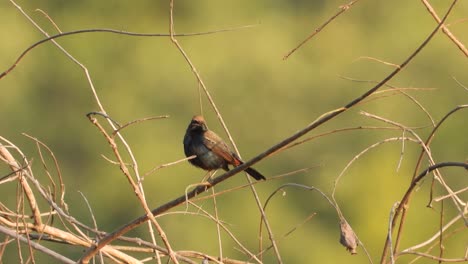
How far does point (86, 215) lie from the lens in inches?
914

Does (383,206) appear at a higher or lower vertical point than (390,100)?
lower

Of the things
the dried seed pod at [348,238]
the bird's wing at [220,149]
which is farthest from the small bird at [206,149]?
the dried seed pod at [348,238]

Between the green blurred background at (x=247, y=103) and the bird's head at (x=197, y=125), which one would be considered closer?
the bird's head at (x=197, y=125)

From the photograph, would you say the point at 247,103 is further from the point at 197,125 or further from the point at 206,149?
the point at 206,149

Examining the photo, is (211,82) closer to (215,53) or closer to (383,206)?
(215,53)

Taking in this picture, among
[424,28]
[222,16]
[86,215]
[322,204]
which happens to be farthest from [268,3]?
[86,215]

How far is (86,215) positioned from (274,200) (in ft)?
12.7

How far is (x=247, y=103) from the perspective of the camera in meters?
29.1

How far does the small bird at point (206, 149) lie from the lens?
5.83 m

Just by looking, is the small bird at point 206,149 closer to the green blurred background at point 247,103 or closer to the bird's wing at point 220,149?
the bird's wing at point 220,149

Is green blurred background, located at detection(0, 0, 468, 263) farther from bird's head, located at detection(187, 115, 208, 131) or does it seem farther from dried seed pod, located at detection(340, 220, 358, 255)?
dried seed pod, located at detection(340, 220, 358, 255)

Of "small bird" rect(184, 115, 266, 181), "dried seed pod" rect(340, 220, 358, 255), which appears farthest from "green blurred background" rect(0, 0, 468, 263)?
"dried seed pod" rect(340, 220, 358, 255)

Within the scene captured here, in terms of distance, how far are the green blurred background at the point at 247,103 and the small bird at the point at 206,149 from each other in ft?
46.5

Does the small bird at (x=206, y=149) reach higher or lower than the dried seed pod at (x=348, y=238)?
lower
